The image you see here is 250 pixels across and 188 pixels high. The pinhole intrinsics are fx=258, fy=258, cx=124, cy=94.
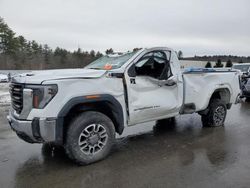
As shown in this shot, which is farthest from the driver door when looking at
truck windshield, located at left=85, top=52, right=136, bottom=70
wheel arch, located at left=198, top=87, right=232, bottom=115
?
wheel arch, located at left=198, top=87, right=232, bottom=115

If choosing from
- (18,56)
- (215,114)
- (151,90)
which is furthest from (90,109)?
(18,56)

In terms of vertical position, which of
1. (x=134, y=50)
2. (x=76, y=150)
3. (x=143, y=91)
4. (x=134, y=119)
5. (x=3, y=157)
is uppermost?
(x=134, y=50)

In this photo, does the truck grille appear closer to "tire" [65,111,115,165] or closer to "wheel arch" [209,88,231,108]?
"tire" [65,111,115,165]

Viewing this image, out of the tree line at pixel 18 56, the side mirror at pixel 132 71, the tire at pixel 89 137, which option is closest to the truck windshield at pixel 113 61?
the side mirror at pixel 132 71

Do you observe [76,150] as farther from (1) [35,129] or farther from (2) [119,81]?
(2) [119,81]

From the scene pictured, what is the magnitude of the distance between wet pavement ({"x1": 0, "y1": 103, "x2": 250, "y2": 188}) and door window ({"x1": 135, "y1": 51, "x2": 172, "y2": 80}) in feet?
4.78

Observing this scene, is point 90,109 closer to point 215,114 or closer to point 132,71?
point 132,71

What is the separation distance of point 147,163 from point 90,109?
4.38ft

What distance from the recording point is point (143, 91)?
4934 mm

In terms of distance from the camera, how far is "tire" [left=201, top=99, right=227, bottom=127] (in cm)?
662

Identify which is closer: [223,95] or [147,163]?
[147,163]

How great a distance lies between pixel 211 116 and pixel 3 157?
16.0 feet

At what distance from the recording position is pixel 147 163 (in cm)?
434

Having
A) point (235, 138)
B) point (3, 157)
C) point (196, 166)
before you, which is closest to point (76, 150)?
point (3, 157)
